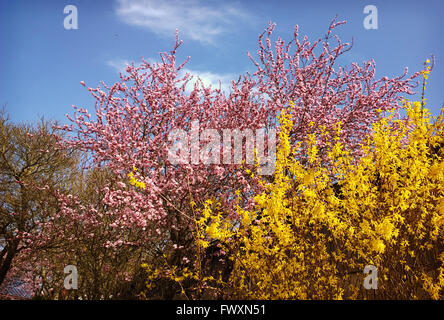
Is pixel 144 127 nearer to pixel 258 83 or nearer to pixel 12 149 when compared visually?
pixel 258 83

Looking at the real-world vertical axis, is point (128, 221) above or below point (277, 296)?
above

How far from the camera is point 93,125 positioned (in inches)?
289

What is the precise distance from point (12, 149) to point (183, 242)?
10.4 m

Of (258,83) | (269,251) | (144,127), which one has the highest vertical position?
(258,83)

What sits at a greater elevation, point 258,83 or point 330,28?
point 330,28

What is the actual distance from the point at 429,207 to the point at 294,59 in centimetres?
600

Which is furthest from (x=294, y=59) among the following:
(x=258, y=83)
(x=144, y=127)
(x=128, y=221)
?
(x=128, y=221)

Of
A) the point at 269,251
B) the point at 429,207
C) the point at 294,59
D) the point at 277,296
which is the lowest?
the point at 277,296
